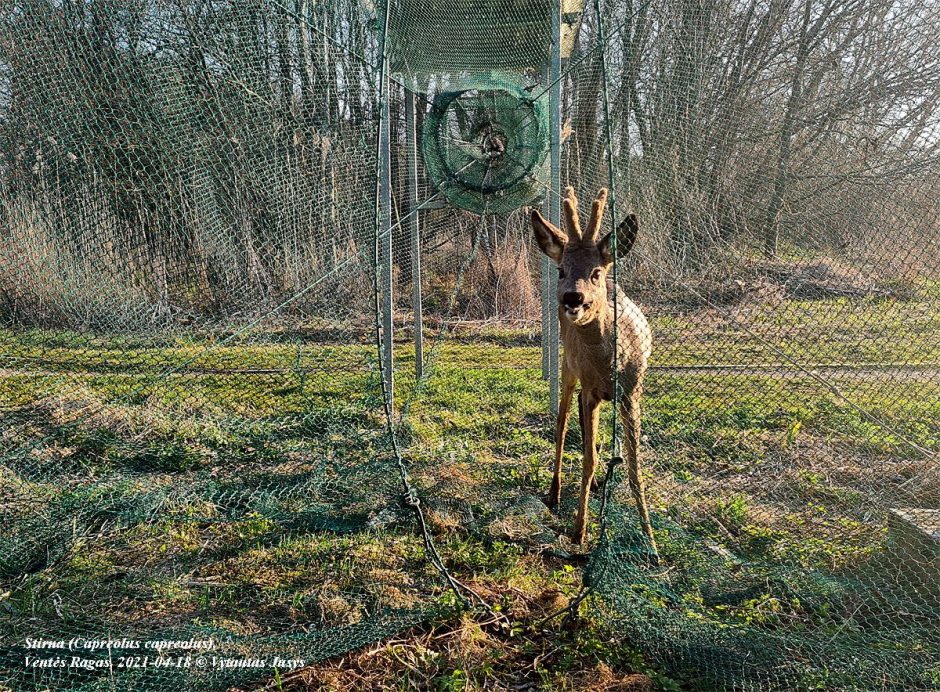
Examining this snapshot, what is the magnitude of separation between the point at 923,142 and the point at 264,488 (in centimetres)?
446

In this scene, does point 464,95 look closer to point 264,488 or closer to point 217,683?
point 264,488

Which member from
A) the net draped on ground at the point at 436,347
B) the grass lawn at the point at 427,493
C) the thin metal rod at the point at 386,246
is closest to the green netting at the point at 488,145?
the net draped on ground at the point at 436,347

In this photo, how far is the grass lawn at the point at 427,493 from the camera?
2.92 meters

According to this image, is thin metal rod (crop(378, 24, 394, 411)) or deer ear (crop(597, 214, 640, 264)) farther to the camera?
thin metal rod (crop(378, 24, 394, 411))

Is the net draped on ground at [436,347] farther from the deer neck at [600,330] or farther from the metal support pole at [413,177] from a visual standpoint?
the deer neck at [600,330]

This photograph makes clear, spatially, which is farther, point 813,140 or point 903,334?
point 903,334

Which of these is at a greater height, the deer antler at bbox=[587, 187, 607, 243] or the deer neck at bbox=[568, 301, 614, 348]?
the deer antler at bbox=[587, 187, 607, 243]

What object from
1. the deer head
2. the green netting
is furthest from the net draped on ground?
the deer head

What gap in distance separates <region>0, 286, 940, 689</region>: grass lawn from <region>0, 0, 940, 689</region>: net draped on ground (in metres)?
0.03

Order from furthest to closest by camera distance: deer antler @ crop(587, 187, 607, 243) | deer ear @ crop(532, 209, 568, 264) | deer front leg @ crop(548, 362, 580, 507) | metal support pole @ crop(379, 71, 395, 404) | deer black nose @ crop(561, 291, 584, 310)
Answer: metal support pole @ crop(379, 71, 395, 404), deer front leg @ crop(548, 362, 580, 507), deer ear @ crop(532, 209, 568, 264), deer antler @ crop(587, 187, 607, 243), deer black nose @ crop(561, 291, 584, 310)

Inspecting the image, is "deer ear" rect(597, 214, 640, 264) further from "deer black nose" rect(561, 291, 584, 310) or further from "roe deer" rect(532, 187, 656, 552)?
"deer black nose" rect(561, 291, 584, 310)

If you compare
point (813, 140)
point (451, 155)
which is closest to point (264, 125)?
point (451, 155)

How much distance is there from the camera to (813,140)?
4242 mm

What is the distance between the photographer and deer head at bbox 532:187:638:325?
314 centimetres
